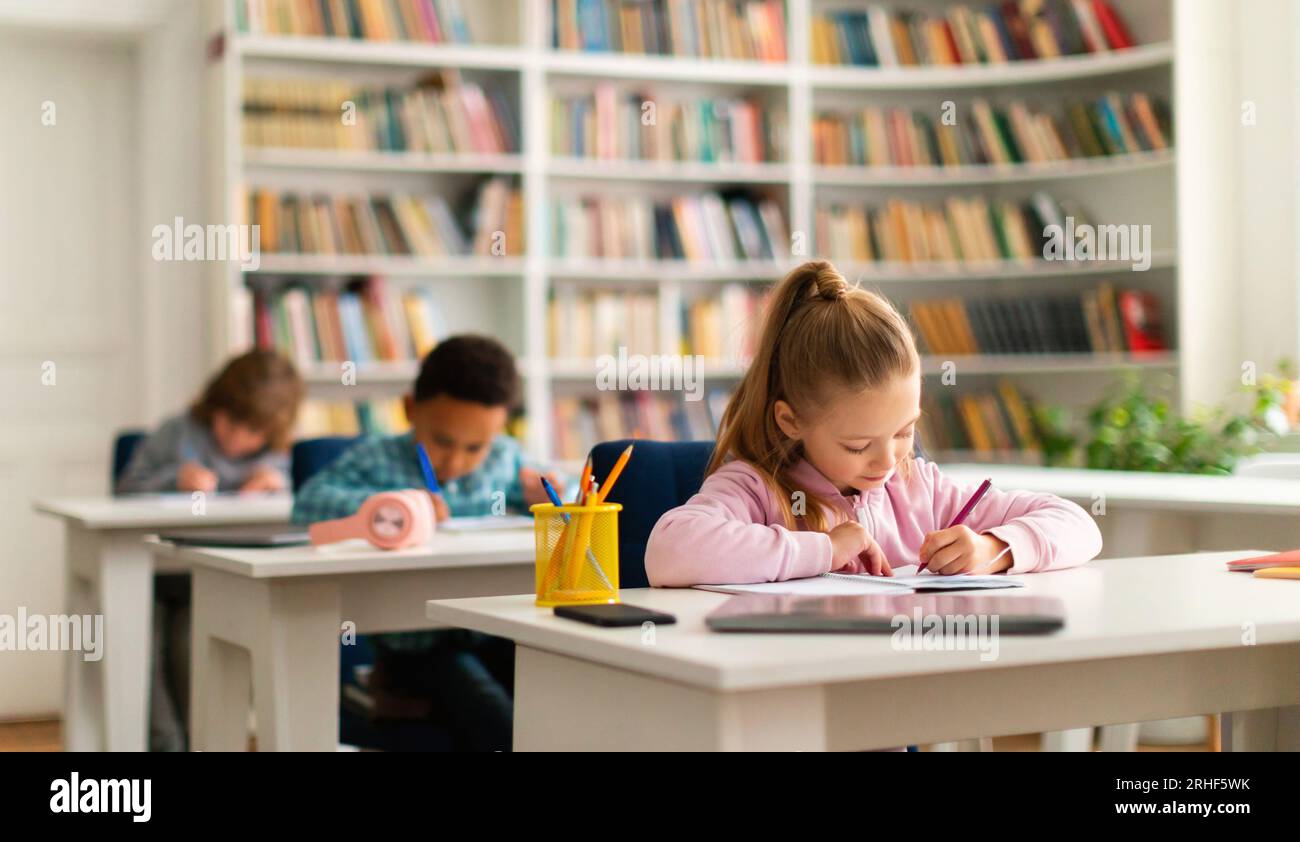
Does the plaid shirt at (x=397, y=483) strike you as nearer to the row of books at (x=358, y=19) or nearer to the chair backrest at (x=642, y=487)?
the chair backrest at (x=642, y=487)

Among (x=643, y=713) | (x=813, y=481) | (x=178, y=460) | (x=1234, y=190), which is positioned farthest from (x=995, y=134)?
(x=643, y=713)

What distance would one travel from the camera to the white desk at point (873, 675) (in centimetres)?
119

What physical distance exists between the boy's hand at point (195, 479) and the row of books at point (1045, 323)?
7.87ft

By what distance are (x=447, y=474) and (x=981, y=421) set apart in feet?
9.83

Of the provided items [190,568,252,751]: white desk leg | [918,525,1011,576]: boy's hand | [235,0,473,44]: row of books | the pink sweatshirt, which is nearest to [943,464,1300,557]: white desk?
the pink sweatshirt

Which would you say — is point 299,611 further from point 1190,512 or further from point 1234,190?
point 1234,190

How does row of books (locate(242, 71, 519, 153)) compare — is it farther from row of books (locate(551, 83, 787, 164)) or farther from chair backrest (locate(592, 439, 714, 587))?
chair backrest (locate(592, 439, 714, 587))

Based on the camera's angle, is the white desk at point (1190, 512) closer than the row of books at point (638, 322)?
Yes

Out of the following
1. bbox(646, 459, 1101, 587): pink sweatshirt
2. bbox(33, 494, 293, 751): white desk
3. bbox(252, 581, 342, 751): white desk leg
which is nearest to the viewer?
bbox(646, 459, 1101, 587): pink sweatshirt

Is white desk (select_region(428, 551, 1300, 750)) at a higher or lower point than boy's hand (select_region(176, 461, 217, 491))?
lower

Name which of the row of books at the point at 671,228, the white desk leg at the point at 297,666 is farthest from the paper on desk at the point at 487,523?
the row of books at the point at 671,228

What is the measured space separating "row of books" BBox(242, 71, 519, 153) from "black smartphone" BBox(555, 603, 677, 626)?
3.79 m

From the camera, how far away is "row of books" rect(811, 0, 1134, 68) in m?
5.31
